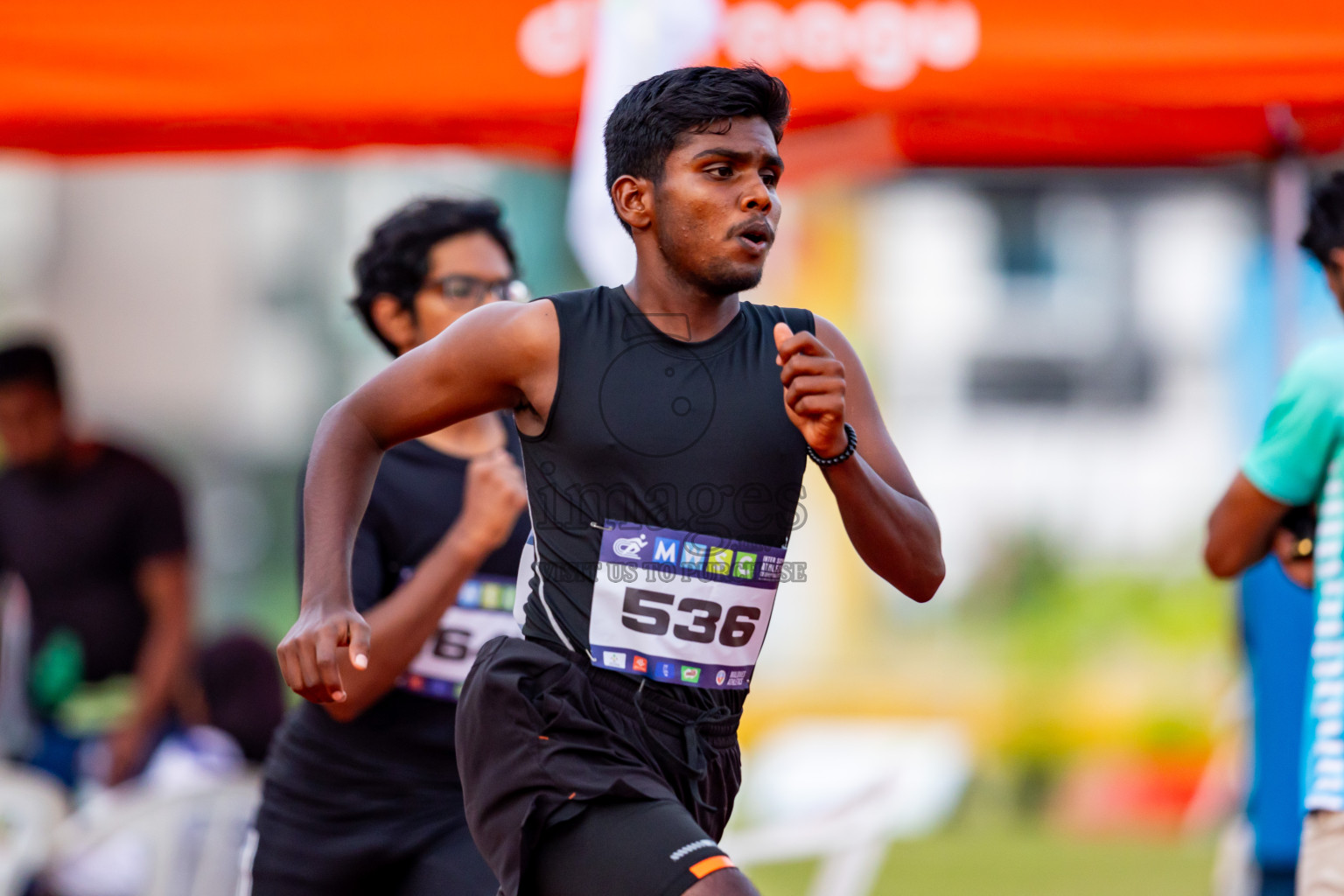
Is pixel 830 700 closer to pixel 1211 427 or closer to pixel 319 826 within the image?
pixel 1211 427

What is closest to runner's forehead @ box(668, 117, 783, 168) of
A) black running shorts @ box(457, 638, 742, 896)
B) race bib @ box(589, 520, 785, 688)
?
race bib @ box(589, 520, 785, 688)

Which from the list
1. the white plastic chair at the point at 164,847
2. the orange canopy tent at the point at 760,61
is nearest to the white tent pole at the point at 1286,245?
the orange canopy tent at the point at 760,61

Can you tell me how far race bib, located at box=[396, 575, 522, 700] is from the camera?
10.3 feet

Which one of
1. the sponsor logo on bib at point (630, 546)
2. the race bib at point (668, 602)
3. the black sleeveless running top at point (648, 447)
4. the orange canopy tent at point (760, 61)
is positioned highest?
the orange canopy tent at point (760, 61)

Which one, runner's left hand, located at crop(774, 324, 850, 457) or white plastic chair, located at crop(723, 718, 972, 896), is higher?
runner's left hand, located at crop(774, 324, 850, 457)

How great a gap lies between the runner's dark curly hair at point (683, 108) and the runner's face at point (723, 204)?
2cm

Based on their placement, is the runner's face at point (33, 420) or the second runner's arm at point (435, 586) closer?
the second runner's arm at point (435, 586)

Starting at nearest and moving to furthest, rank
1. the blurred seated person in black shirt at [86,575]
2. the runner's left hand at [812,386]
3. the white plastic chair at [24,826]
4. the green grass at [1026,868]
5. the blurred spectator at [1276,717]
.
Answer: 1. the runner's left hand at [812,386]
2. the blurred spectator at [1276,717]
3. the white plastic chair at [24,826]
4. the blurred seated person in black shirt at [86,575]
5. the green grass at [1026,868]

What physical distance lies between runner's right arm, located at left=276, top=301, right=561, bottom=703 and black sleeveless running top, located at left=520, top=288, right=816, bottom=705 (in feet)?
0.15

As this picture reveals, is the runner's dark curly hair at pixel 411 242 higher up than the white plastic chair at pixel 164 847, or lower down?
higher up

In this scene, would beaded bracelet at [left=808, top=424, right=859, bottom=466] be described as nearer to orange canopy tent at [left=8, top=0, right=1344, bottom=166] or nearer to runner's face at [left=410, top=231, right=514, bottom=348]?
runner's face at [left=410, top=231, right=514, bottom=348]

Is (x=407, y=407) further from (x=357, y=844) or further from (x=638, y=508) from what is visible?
(x=357, y=844)

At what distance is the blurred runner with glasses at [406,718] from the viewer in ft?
9.84

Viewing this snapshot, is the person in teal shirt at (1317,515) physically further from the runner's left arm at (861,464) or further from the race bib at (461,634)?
the race bib at (461,634)
